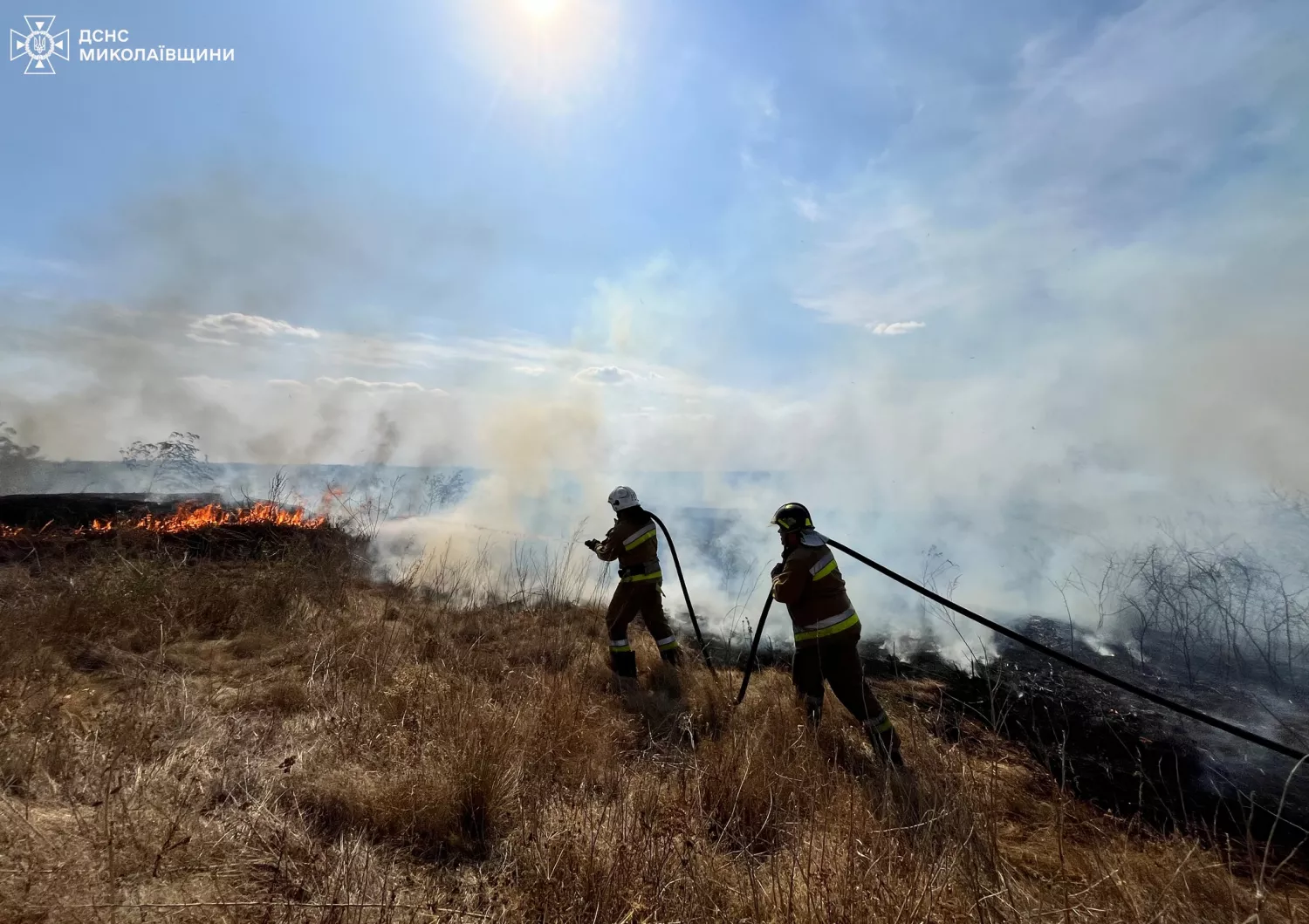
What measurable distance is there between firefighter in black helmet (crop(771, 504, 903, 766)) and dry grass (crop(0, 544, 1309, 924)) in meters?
0.32

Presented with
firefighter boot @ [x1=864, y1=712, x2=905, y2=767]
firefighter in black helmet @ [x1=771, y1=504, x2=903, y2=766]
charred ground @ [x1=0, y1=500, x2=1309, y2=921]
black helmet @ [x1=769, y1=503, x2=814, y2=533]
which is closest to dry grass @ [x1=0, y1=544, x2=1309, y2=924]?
charred ground @ [x1=0, y1=500, x2=1309, y2=921]

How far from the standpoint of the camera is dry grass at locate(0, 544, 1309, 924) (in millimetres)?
2312

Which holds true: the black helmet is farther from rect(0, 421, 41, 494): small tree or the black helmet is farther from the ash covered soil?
rect(0, 421, 41, 494): small tree

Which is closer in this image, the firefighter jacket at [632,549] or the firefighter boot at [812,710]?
the firefighter boot at [812,710]

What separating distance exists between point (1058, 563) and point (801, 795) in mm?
10766

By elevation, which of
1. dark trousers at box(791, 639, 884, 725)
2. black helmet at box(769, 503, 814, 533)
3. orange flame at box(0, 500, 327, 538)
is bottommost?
dark trousers at box(791, 639, 884, 725)

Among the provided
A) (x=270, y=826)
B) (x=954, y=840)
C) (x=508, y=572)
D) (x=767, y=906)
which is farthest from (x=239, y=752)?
(x=508, y=572)

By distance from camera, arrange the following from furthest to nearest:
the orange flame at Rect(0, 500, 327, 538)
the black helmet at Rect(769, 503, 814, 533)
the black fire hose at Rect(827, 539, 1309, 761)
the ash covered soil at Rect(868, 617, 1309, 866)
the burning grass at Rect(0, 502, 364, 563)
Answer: the orange flame at Rect(0, 500, 327, 538) → the burning grass at Rect(0, 502, 364, 563) → the black helmet at Rect(769, 503, 814, 533) → the ash covered soil at Rect(868, 617, 1309, 866) → the black fire hose at Rect(827, 539, 1309, 761)

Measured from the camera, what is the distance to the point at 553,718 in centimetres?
389

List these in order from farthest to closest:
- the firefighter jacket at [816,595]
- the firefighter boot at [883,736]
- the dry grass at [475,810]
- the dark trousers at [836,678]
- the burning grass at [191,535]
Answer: the burning grass at [191,535]
the firefighter jacket at [816,595]
the dark trousers at [836,678]
the firefighter boot at [883,736]
the dry grass at [475,810]

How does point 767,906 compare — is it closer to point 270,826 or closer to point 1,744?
point 270,826

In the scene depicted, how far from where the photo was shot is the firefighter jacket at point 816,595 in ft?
16.1

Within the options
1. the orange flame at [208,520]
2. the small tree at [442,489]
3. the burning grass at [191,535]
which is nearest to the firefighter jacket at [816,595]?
the burning grass at [191,535]

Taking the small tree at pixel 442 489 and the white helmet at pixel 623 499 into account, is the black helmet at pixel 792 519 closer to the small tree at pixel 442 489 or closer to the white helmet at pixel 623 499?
the white helmet at pixel 623 499
